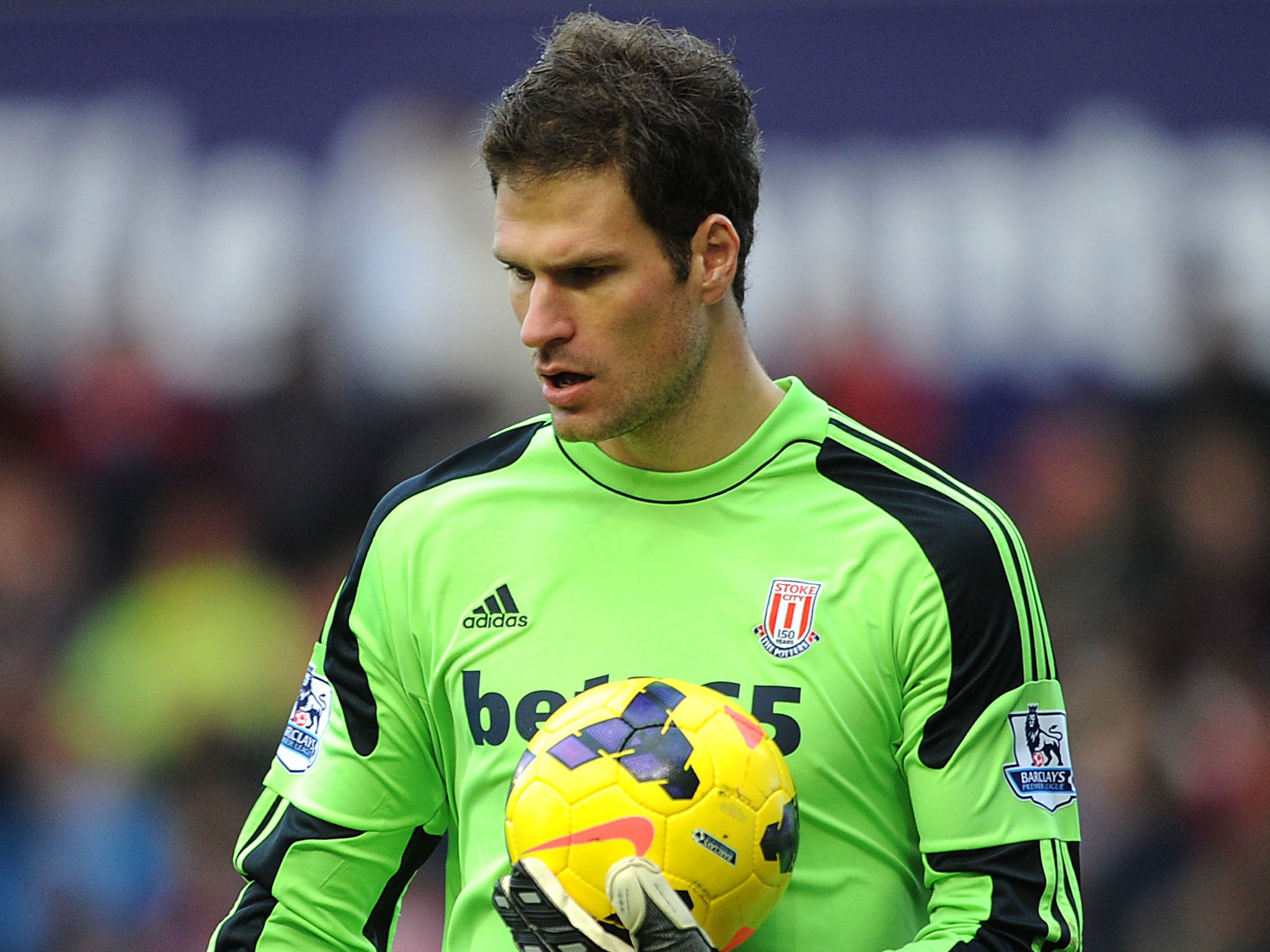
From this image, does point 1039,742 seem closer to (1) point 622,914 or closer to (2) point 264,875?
(1) point 622,914

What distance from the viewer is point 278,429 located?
296 inches

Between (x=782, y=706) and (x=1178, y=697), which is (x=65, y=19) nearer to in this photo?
(x=1178, y=697)

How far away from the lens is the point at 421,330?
7.69 metres

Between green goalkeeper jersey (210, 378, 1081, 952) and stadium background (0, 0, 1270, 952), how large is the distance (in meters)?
3.64

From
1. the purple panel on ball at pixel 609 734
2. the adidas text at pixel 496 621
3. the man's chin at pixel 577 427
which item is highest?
the man's chin at pixel 577 427

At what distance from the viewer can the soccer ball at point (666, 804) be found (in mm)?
2594

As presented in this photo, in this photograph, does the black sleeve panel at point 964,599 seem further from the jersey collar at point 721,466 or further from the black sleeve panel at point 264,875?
the black sleeve panel at point 264,875

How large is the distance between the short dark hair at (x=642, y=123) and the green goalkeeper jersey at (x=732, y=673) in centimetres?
40

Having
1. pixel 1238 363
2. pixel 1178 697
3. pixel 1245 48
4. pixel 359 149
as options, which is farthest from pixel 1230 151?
pixel 359 149

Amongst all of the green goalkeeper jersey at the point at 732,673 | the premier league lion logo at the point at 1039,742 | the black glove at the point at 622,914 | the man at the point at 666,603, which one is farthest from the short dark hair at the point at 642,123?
the black glove at the point at 622,914

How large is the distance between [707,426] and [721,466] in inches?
2.9

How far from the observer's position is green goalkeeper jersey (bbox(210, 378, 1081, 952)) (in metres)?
2.88

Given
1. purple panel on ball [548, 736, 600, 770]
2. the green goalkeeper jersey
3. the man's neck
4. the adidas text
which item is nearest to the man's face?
the man's neck

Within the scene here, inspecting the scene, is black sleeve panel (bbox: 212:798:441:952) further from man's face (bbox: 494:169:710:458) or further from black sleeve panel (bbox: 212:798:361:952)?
man's face (bbox: 494:169:710:458)
